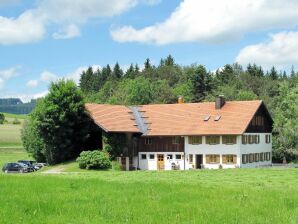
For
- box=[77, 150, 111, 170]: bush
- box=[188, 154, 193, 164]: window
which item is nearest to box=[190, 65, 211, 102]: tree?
box=[188, 154, 193, 164]: window

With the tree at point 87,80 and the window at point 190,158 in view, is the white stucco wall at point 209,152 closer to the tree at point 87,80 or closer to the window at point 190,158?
the window at point 190,158

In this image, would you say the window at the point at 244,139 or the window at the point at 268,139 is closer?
the window at the point at 244,139

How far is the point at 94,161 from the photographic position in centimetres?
6184

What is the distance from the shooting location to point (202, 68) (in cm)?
12088

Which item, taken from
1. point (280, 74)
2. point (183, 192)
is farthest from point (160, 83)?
point (183, 192)

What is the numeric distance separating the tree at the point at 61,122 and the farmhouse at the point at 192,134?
8.86ft

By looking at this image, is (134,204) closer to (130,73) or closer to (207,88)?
(207,88)

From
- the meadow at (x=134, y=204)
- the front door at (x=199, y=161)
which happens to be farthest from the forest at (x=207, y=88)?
the meadow at (x=134, y=204)

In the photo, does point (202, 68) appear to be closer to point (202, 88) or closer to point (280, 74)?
point (202, 88)

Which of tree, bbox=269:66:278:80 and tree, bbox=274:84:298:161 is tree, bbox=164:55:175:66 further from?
tree, bbox=274:84:298:161

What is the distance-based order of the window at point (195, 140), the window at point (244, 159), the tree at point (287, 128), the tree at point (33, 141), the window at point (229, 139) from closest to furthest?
the window at point (229, 139), the window at point (244, 159), the window at point (195, 140), the tree at point (33, 141), the tree at point (287, 128)

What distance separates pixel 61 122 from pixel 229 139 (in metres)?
21.1

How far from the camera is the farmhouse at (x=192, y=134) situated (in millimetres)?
67438

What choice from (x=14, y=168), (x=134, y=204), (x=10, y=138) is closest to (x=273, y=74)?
(x=10, y=138)
